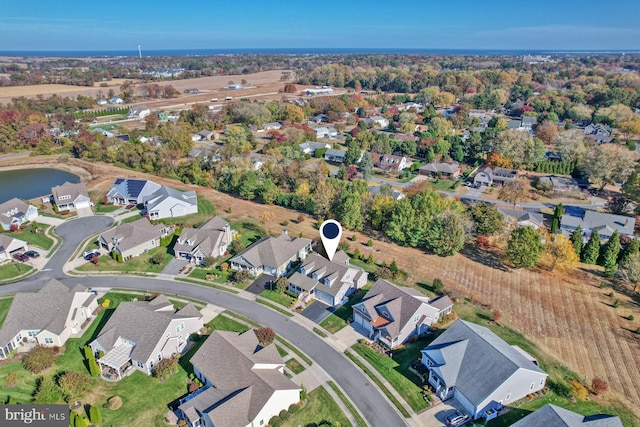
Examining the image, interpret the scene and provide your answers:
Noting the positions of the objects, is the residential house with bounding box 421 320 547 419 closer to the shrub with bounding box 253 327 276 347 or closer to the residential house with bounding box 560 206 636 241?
the shrub with bounding box 253 327 276 347

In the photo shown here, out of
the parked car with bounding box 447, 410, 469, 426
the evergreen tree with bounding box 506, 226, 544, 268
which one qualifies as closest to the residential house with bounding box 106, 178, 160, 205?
the evergreen tree with bounding box 506, 226, 544, 268

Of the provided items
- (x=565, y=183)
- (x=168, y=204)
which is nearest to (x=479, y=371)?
(x=168, y=204)

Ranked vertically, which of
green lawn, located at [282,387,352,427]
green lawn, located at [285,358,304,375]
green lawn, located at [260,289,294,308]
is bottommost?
green lawn, located at [282,387,352,427]

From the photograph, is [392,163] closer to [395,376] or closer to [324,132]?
[324,132]

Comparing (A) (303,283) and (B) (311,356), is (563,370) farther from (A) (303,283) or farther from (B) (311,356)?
(A) (303,283)

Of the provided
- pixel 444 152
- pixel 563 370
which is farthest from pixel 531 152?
pixel 563 370

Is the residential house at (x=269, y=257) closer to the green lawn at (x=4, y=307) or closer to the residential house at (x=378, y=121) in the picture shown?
the green lawn at (x=4, y=307)

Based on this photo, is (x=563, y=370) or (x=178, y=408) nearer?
(x=178, y=408)

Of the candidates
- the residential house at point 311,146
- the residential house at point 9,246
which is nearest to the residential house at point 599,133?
the residential house at point 311,146
